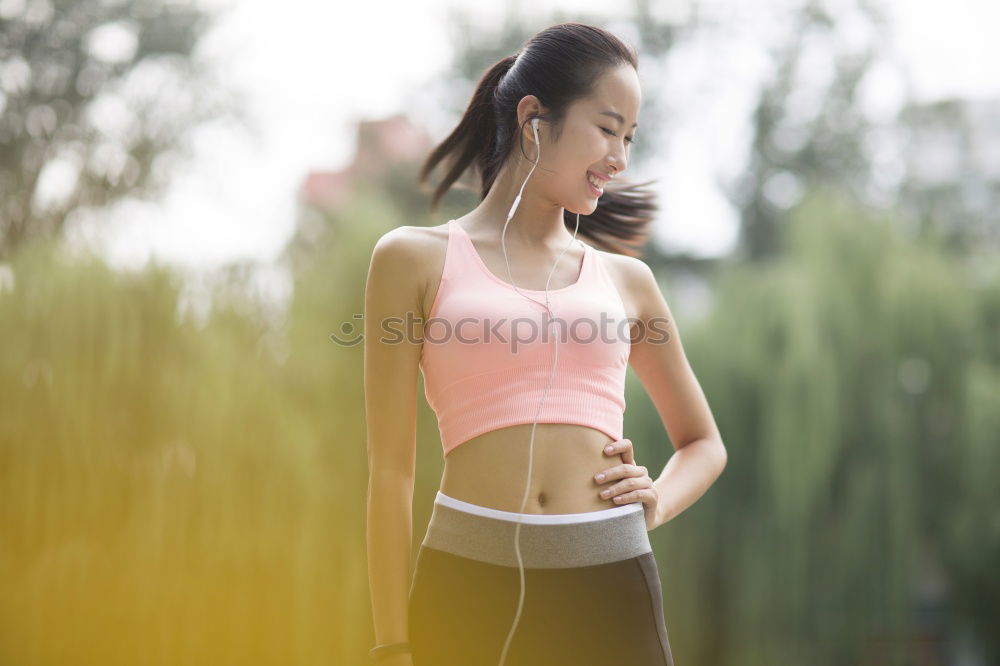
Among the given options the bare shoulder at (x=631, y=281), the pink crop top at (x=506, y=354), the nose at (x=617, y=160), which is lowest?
the pink crop top at (x=506, y=354)

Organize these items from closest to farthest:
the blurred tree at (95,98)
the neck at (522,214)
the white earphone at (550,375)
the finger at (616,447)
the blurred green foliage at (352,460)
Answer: the white earphone at (550,375) → the finger at (616,447) → the neck at (522,214) → the blurred green foliage at (352,460) → the blurred tree at (95,98)

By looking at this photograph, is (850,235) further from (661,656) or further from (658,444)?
(661,656)

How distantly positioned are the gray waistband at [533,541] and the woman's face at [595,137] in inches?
18.1

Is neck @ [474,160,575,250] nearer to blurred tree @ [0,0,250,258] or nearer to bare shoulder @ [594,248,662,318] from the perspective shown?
bare shoulder @ [594,248,662,318]

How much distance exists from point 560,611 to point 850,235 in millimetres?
4708

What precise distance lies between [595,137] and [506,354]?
0.32 meters

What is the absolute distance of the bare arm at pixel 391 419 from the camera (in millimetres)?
1234

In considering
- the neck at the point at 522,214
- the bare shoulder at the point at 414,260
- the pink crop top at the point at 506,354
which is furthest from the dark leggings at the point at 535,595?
the neck at the point at 522,214

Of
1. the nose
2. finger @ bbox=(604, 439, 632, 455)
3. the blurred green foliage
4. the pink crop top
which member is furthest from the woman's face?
the blurred green foliage

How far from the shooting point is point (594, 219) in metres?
1.60

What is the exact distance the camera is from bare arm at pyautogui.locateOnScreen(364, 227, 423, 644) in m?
1.23

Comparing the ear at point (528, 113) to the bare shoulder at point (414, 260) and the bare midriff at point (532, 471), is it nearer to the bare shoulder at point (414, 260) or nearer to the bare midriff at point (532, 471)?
the bare shoulder at point (414, 260)

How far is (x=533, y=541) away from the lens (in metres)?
1.18

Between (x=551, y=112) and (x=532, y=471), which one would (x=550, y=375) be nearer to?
(x=532, y=471)
